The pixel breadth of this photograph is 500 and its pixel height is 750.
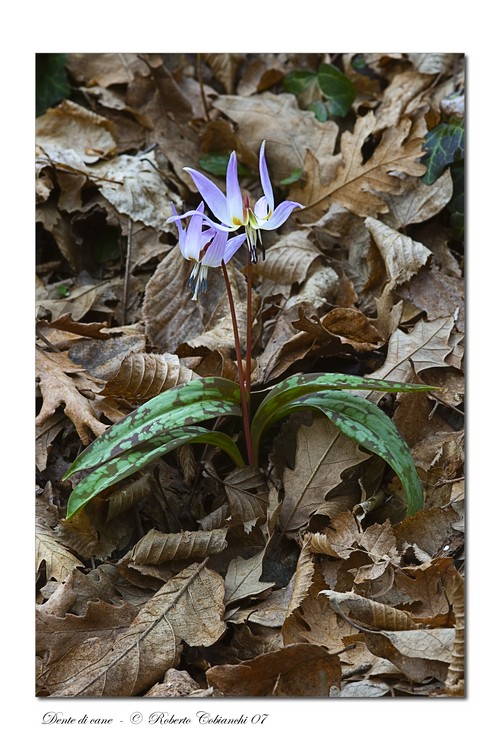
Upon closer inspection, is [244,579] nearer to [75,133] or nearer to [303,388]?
[303,388]

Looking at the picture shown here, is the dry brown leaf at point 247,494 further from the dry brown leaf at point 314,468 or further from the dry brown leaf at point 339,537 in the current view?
the dry brown leaf at point 339,537

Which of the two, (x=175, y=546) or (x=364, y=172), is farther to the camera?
(x=364, y=172)

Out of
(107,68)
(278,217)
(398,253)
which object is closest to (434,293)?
(398,253)

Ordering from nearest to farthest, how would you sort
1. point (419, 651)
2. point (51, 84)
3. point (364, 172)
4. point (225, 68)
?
point (419, 651) < point (364, 172) < point (51, 84) < point (225, 68)

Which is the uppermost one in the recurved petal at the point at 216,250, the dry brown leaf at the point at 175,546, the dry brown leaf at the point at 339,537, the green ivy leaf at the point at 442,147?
the green ivy leaf at the point at 442,147

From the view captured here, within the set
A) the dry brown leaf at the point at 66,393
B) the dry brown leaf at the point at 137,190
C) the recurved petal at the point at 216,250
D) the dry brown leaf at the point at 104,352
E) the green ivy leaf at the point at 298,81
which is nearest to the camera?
the recurved petal at the point at 216,250

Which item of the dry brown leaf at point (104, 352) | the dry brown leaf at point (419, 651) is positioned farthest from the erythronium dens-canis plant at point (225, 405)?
the dry brown leaf at point (104, 352)

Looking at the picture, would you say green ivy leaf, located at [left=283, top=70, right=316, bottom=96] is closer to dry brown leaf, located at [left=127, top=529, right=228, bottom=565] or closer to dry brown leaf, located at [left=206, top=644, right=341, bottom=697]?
dry brown leaf, located at [left=127, top=529, right=228, bottom=565]
